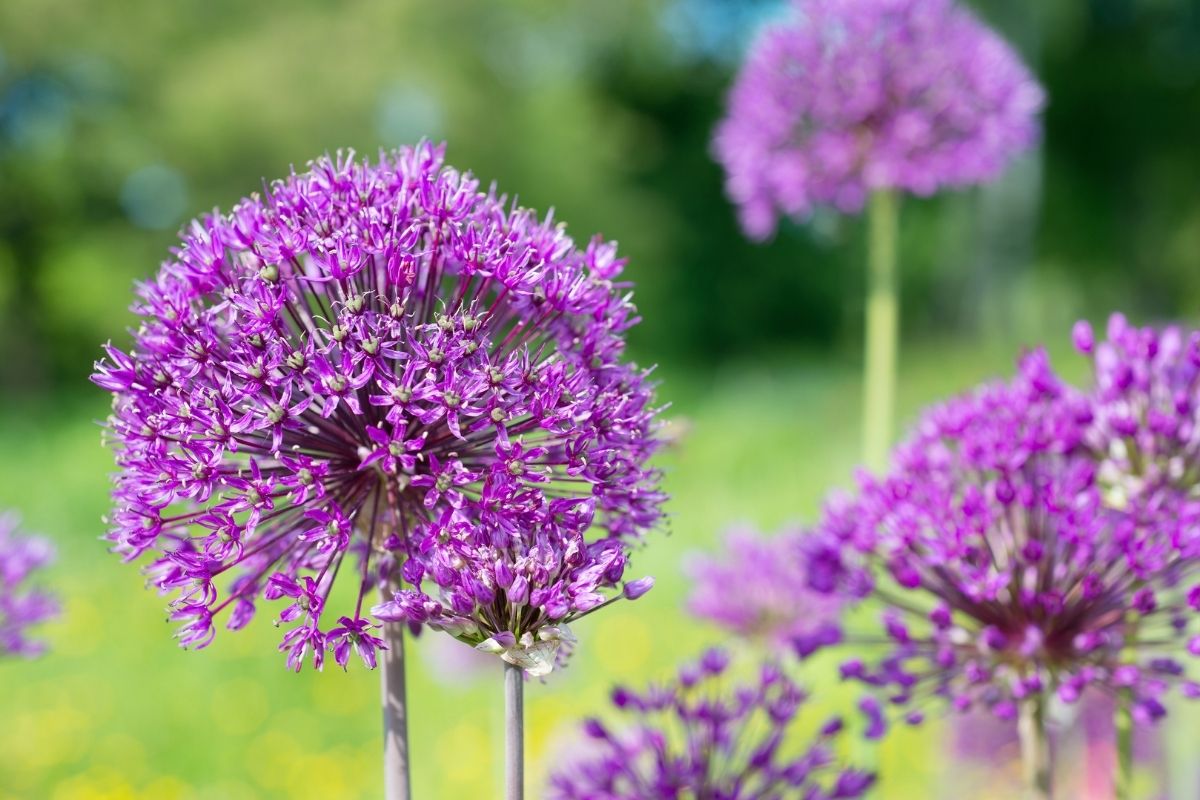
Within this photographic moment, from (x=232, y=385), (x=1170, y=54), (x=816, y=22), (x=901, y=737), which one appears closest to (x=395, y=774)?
(x=232, y=385)

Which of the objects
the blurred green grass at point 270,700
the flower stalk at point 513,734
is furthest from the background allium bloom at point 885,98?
the flower stalk at point 513,734

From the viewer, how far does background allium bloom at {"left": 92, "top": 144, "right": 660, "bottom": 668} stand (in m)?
2.04

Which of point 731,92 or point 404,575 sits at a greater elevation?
point 731,92

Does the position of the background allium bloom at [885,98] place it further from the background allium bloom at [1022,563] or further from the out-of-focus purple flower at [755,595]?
the background allium bloom at [1022,563]

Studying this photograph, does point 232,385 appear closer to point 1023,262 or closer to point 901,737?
point 901,737

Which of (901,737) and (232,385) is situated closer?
(232,385)

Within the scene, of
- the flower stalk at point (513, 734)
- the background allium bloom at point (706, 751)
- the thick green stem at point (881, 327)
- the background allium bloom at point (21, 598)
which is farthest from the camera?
the thick green stem at point (881, 327)

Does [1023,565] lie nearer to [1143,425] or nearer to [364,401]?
[1143,425]

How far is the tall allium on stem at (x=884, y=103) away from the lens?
14.1ft

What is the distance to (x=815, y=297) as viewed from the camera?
33312mm

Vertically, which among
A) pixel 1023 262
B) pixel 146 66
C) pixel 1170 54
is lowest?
pixel 1023 262

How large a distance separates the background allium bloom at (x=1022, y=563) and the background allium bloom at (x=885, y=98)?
1.83 meters

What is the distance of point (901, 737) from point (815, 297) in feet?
90.3

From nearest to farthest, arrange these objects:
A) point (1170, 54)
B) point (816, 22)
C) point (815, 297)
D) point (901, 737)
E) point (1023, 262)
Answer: point (816, 22), point (901, 737), point (1023, 262), point (815, 297), point (1170, 54)
